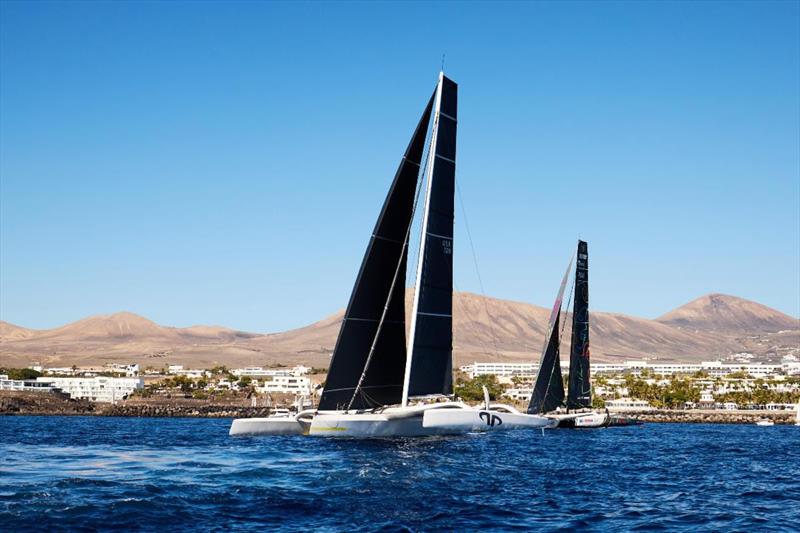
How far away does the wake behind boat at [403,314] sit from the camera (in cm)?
5859

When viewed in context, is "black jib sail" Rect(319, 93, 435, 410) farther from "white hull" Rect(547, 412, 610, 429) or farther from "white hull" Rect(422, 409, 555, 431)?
"white hull" Rect(547, 412, 610, 429)

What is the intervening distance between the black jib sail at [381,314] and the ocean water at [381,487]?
4295mm

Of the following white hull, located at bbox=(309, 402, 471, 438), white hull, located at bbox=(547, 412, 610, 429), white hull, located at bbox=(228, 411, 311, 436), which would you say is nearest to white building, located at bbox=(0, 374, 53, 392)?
white hull, located at bbox=(547, 412, 610, 429)

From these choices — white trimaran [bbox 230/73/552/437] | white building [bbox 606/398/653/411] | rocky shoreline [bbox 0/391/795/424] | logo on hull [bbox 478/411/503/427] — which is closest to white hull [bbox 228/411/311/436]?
white trimaran [bbox 230/73/552/437]

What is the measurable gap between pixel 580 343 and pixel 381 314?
147 feet

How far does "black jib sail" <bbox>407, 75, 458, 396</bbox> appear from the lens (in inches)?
2354

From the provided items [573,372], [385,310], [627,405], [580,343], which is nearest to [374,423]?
[385,310]

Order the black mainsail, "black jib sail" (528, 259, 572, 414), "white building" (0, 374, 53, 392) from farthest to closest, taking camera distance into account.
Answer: "white building" (0, 374, 53, 392)
"black jib sail" (528, 259, 572, 414)
the black mainsail

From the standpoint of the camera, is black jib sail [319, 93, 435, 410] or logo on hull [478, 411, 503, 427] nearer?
black jib sail [319, 93, 435, 410]

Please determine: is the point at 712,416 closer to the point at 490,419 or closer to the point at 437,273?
the point at 490,419

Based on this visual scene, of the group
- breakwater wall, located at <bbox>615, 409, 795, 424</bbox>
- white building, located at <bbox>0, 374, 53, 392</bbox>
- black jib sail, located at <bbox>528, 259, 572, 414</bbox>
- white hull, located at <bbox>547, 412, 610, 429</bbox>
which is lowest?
breakwater wall, located at <bbox>615, 409, 795, 424</bbox>

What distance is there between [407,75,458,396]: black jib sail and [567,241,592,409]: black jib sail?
38.6m

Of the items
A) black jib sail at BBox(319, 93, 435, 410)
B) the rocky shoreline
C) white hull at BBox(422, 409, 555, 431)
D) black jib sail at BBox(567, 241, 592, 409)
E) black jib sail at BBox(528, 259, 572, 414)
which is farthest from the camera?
the rocky shoreline

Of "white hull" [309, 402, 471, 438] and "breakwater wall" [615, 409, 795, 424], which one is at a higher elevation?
"white hull" [309, 402, 471, 438]
